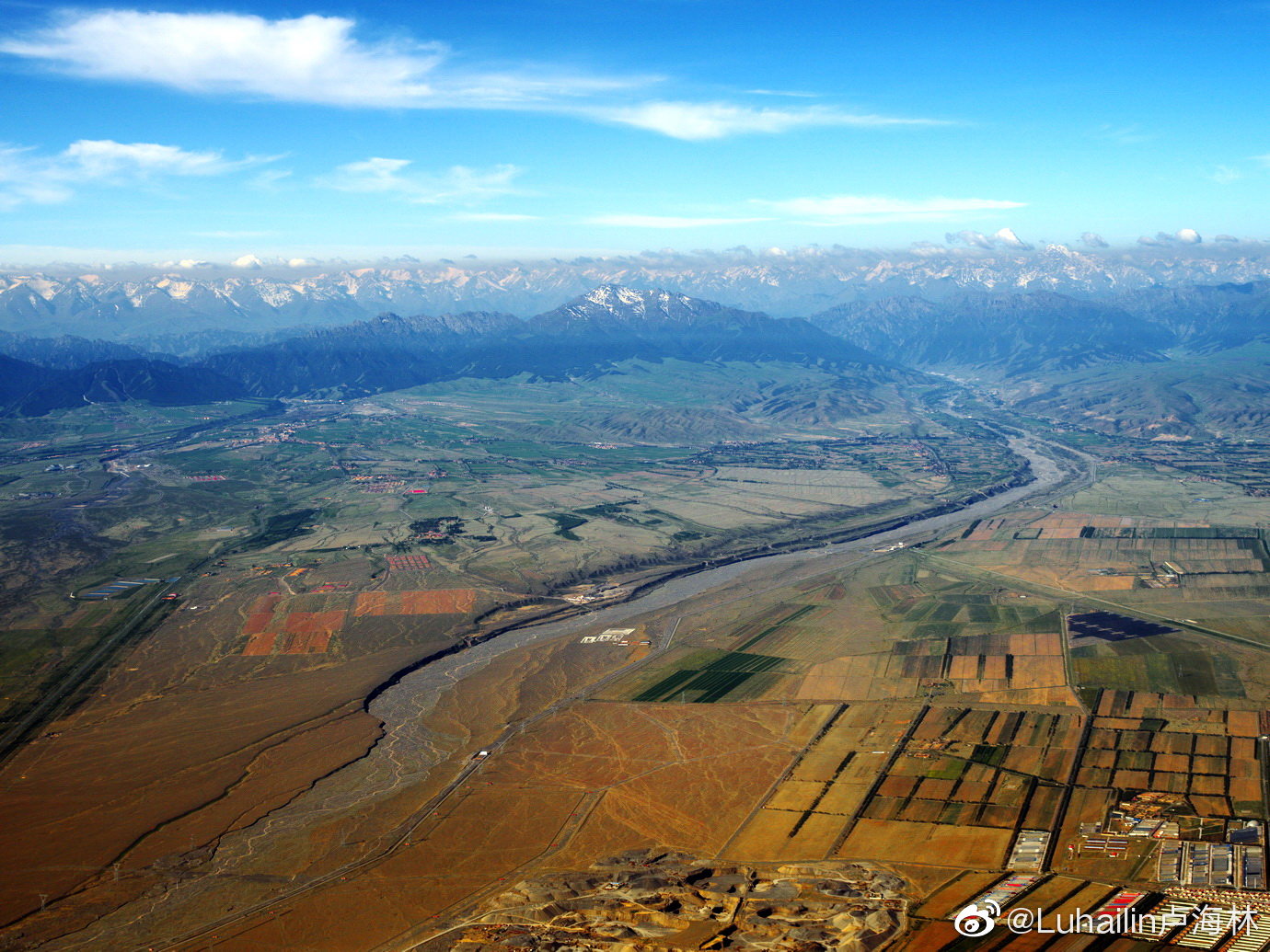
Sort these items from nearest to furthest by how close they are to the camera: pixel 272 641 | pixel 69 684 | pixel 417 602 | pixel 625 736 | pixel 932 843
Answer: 1. pixel 932 843
2. pixel 625 736
3. pixel 69 684
4. pixel 272 641
5. pixel 417 602

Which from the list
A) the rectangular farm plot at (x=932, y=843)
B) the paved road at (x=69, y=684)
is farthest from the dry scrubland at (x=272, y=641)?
the rectangular farm plot at (x=932, y=843)

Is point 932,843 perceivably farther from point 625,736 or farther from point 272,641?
point 272,641

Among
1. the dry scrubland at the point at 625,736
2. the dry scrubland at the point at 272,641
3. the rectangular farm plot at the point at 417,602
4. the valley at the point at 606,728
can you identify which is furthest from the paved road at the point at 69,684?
the rectangular farm plot at the point at 417,602

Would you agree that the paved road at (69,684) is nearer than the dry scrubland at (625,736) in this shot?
No

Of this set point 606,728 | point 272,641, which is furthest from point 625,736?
point 272,641

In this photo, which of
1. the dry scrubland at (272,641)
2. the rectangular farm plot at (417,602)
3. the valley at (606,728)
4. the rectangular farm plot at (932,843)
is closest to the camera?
the valley at (606,728)

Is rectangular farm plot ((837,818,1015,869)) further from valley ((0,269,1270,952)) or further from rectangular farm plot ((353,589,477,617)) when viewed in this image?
rectangular farm plot ((353,589,477,617))

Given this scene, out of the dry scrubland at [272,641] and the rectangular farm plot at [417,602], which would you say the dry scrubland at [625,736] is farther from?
the rectangular farm plot at [417,602]

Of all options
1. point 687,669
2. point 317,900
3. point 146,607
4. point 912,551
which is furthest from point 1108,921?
point 146,607

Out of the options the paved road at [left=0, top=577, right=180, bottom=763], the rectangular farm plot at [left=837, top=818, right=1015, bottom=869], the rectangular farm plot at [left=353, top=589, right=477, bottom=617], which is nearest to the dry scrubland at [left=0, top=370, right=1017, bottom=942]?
the rectangular farm plot at [left=353, top=589, right=477, bottom=617]

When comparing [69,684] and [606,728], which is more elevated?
[69,684]

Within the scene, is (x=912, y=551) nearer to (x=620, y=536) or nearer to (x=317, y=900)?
(x=620, y=536)

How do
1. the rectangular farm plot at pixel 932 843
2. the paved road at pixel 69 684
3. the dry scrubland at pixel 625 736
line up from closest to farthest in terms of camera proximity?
the rectangular farm plot at pixel 932 843 < the dry scrubland at pixel 625 736 < the paved road at pixel 69 684
